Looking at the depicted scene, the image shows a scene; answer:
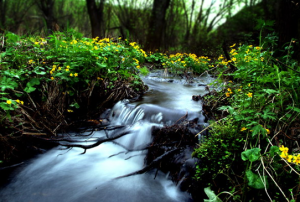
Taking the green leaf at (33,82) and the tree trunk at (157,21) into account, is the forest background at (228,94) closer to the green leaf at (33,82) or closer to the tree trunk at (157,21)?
the green leaf at (33,82)

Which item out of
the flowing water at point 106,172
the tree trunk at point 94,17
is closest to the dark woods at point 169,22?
the tree trunk at point 94,17

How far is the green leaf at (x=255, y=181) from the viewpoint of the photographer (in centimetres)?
144

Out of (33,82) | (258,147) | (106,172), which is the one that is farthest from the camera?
(33,82)

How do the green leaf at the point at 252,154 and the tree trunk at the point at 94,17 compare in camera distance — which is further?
the tree trunk at the point at 94,17

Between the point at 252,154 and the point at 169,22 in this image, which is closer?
the point at 252,154

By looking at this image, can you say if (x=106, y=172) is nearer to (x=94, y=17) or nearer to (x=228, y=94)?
(x=228, y=94)

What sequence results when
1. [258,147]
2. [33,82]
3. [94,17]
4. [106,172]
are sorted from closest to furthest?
[258,147] → [106,172] → [33,82] → [94,17]

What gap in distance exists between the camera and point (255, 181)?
4.82ft

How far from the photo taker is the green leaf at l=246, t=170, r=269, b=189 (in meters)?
1.44

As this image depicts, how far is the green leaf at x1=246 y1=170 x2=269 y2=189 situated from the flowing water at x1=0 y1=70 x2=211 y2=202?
0.69 m

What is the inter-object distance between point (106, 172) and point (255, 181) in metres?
1.59

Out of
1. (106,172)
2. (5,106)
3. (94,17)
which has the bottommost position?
(106,172)

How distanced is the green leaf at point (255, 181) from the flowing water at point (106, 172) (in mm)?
693

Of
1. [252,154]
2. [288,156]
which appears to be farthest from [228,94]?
[288,156]
